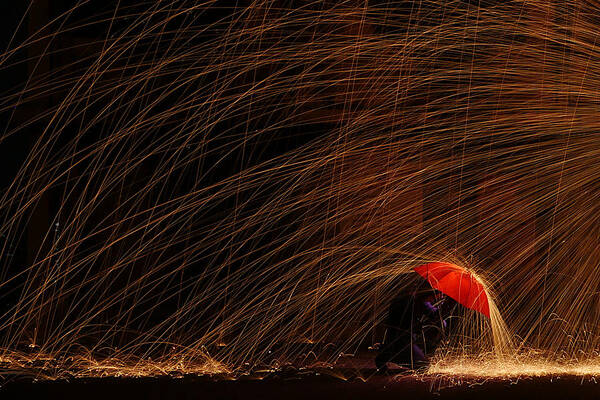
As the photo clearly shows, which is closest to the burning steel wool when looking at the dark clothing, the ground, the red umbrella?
the dark clothing

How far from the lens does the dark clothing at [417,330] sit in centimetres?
866

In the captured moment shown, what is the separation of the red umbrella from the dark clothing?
14.1 inches

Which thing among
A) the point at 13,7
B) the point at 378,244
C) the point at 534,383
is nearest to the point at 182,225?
the point at 378,244

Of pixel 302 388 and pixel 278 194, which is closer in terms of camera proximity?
pixel 302 388

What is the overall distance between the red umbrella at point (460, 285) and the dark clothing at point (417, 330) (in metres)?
0.36

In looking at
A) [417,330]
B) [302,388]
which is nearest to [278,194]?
[417,330]

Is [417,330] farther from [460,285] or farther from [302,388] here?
[302,388]

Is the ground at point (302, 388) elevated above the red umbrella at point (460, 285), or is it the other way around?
the red umbrella at point (460, 285)

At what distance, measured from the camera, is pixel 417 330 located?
8.69 meters

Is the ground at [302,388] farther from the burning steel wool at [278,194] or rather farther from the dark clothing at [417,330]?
the burning steel wool at [278,194]

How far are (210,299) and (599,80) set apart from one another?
6.66 metres

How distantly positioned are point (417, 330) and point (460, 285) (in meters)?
0.69

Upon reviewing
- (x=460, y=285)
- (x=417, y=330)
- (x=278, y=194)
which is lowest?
(x=278, y=194)

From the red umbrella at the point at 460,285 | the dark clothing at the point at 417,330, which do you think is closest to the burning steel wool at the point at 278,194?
the dark clothing at the point at 417,330
